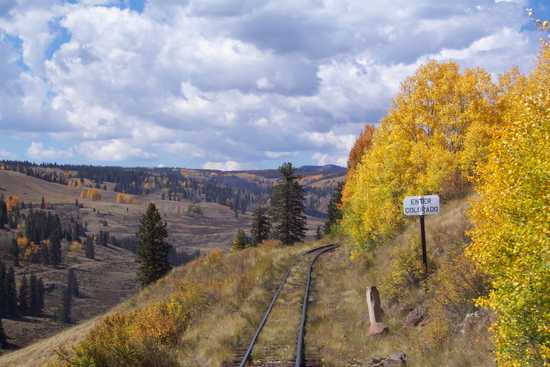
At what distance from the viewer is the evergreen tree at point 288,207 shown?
65.2m

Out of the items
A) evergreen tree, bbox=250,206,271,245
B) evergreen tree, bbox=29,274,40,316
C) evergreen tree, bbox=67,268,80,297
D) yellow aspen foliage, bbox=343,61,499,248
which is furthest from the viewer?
evergreen tree, bbox=67,268,80,297

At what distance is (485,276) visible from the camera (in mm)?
10797

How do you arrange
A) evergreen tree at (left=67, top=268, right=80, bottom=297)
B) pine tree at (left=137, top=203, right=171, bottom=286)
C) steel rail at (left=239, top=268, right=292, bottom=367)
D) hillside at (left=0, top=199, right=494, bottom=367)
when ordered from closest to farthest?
hillside at (left=0, top=199, right=494, bottom=367)
steel rail at (left=239, top=268, right=292, bottom=367)
pine tree at (left=137, top=203, right=171, bottom=286)
evergreen tree at (left=67, top=268, right=80, bottom=297)

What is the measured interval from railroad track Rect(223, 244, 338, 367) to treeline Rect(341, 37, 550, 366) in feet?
14.4

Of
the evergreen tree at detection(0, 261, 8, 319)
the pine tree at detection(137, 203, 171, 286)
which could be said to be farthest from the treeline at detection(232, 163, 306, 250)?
the evergreen tree at detection(0, 261, 8, 319)

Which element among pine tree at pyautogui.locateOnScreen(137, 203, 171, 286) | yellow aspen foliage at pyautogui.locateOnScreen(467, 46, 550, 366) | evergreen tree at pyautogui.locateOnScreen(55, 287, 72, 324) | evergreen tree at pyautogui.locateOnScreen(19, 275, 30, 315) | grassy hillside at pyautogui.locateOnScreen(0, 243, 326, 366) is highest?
yellow aspen foliage at pyautogui.locateOnScreen(467, 46, 550, 366)

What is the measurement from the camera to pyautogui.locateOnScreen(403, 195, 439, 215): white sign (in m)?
14.3

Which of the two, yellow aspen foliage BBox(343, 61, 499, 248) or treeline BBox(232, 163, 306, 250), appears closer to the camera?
yellow aspen foliage BBox(343, 61, 499, 248)

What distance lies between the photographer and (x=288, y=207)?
65.8 metres

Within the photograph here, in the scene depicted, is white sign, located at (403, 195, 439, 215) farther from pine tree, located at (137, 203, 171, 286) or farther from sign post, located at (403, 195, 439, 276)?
pine tree, located at (137, 203, 171, 286)

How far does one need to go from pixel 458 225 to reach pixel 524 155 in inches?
316

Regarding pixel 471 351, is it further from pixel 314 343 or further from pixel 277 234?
pixel 277 234

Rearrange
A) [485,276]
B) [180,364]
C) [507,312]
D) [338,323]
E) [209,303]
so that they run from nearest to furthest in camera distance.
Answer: [507,312]
[485,276]
[180,364]
[338,323]
[209,303]

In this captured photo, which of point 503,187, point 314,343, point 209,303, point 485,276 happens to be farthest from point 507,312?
point 209,303
